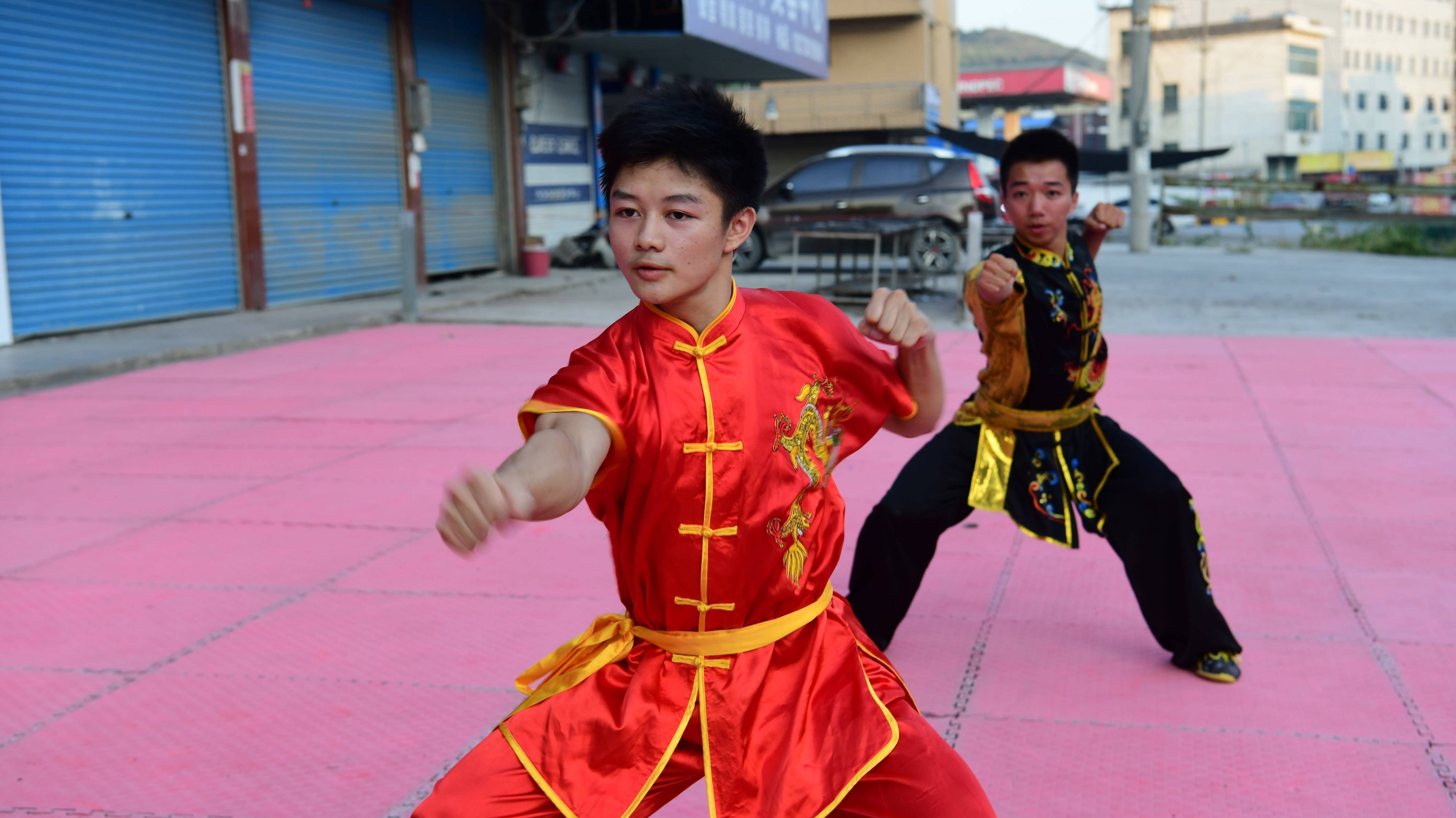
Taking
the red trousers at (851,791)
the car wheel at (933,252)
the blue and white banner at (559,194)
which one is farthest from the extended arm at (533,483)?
the blue and white banner at (559,194)

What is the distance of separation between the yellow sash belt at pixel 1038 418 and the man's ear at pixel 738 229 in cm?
181

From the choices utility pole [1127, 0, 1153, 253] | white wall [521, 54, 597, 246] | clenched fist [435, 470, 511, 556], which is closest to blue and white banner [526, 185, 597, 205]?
white wall [521, 54, 597, 246]

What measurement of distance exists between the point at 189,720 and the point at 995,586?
272 centimetres

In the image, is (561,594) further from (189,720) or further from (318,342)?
(318,342)

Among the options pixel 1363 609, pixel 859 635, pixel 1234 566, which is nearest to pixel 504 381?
pixel 1234 566

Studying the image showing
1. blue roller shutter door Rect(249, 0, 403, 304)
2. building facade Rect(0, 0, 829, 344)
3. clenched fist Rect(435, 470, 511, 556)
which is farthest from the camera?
blue roller shutter door Rect(249, 0, 403, 304)

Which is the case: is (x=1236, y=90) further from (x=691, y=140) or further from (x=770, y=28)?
(x=691, y=140)

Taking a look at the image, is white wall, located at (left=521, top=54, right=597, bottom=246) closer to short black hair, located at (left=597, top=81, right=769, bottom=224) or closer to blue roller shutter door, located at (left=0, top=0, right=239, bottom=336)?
blue roller shutter door, located at (left=0, top=0, right=239, bottom=336)

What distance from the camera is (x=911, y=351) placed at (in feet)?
7.48

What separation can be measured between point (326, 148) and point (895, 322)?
554 inches

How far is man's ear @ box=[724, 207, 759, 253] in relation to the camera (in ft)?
6.93

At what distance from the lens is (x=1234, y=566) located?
16.3ft

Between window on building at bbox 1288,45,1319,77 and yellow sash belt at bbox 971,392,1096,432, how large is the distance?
74345 mm

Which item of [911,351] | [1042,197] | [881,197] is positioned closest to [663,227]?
[911,351]
